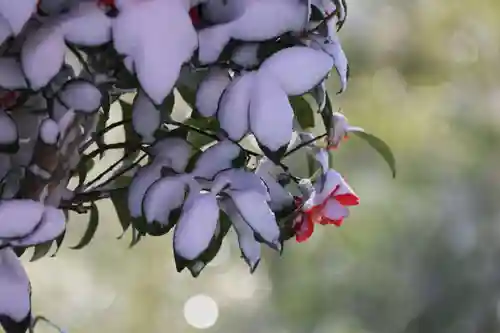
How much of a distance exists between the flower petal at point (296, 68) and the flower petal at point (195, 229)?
0.12 m

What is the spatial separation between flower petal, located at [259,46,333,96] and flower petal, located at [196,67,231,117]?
0.05m

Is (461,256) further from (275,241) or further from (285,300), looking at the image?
(275,241)

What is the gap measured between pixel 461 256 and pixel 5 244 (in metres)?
1.22

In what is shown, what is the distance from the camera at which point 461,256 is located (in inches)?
63.7

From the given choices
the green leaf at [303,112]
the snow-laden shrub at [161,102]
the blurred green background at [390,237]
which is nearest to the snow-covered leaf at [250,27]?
the snow-laden shrub at [161,102]

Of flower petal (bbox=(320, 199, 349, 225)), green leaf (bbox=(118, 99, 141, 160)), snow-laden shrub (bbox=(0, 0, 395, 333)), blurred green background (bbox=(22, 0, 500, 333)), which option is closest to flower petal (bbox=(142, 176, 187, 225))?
snow-laden shrub (bbox=(0, 0, 395, 333))

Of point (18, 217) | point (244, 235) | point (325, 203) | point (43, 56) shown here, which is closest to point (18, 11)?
point (43, 56)

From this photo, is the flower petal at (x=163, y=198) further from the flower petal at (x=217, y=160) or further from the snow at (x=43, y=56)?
the snow at (x=43, y=56)

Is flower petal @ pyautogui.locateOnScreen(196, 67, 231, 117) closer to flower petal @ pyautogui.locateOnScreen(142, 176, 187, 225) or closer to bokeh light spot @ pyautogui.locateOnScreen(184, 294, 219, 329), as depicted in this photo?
flower petal @ pyautogui.locateOnScreen(142, 176, 187, 225)

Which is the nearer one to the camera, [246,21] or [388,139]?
[246,21]

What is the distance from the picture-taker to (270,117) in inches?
23.5

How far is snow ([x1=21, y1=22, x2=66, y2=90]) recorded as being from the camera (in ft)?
1.88

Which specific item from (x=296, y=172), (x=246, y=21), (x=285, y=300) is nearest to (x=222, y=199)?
(x=246, y=21)

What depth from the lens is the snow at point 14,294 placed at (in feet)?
1.90
